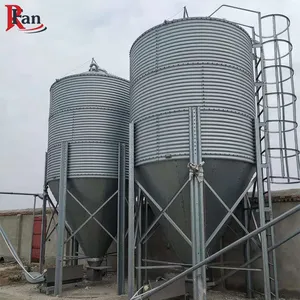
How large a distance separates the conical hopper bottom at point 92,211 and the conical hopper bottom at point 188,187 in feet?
9.67

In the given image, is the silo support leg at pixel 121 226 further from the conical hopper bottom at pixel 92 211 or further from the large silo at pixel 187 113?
the large silo at pixel 187 113

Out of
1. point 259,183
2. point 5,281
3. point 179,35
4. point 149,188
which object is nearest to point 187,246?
point 149,188

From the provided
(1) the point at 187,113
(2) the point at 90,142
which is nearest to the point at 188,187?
(1) the point at 187,113

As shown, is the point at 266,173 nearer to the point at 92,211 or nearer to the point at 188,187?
the point at 188,187

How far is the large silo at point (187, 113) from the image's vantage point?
7418mm

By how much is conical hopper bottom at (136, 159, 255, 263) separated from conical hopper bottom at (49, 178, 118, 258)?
2.95m

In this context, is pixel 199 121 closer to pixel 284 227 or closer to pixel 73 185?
pixel 284 227

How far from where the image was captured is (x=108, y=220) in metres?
10.8

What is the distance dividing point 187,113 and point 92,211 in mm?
4759

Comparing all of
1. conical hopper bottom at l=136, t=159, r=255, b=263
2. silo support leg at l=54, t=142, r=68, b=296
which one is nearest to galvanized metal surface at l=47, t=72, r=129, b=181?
silo support leg at l=54, t=142, r=68, b=296

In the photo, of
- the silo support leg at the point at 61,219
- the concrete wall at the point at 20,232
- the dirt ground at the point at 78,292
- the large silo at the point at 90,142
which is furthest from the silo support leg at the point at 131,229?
the concrete wall at the point at 20,232

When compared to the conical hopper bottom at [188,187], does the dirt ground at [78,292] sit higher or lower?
lower

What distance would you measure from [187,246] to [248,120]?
3.08 m

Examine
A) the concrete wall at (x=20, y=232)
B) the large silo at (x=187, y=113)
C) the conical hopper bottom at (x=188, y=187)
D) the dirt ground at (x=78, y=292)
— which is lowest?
the dirt ground at (x=78, y=292)
